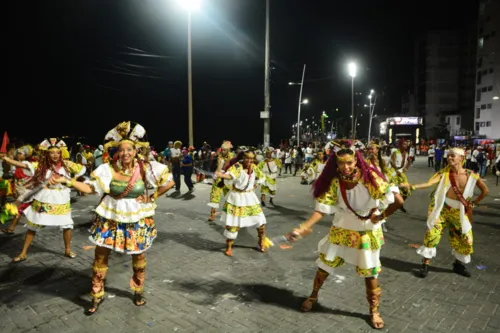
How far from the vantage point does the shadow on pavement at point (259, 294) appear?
4609 millimetres

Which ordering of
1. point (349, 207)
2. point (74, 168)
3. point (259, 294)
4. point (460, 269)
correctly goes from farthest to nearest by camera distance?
point (74, 168) < point (460, 269) < point (259, 294) < point (349, 207)

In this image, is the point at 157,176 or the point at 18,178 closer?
the point at 157,176

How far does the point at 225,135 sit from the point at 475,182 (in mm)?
36817

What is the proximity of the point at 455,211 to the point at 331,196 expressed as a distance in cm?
264

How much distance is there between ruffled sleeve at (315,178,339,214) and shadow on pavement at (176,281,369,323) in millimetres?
1283

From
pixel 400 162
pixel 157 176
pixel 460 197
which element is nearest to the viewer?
pixel 157 176

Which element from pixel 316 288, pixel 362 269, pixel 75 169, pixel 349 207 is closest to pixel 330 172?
pixel 349 207

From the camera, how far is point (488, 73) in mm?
59625

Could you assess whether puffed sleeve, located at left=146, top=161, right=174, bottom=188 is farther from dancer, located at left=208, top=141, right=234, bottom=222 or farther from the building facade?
the building facade

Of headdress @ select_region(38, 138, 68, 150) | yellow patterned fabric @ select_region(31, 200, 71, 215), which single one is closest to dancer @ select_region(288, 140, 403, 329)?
yellow patterned fabric @ select_region(31, 200, 71, 215)

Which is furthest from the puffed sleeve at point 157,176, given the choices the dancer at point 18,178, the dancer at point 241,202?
the dancer at point 18,178

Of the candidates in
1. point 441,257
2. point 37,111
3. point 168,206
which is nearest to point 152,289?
Result: point 441,257

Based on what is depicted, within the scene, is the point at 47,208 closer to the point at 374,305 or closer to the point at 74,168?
the point at 74,168

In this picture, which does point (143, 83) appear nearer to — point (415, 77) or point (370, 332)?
point (370, 332)
